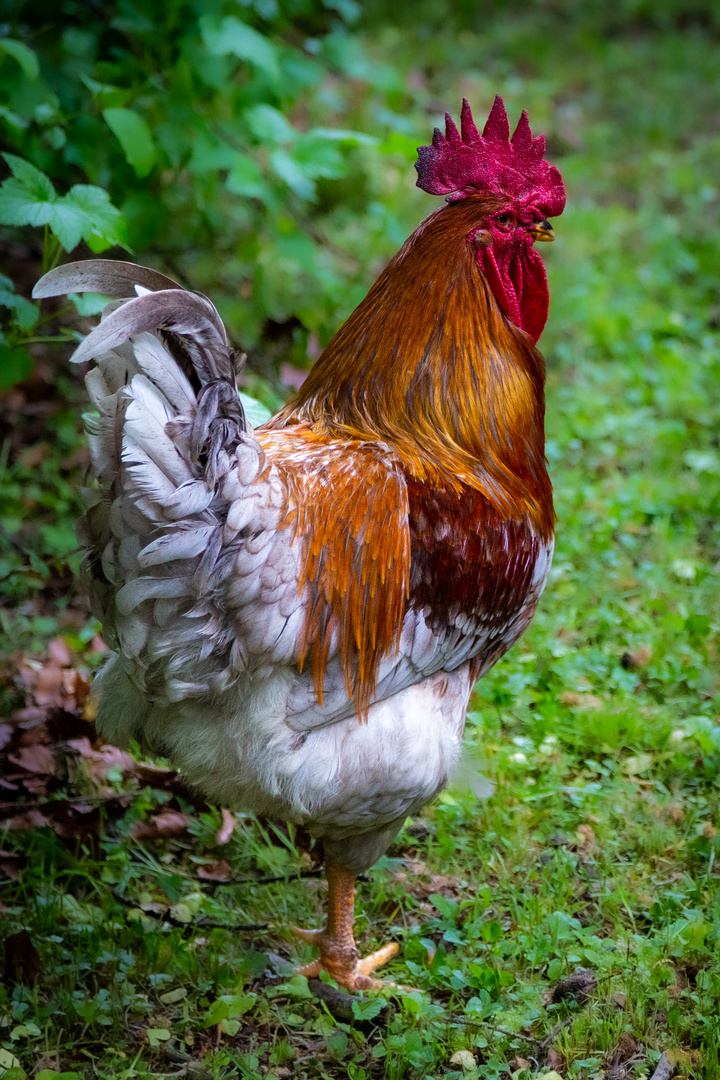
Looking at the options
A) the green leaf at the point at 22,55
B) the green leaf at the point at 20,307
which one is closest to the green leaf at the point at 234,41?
the green leaf at the point at 22,55

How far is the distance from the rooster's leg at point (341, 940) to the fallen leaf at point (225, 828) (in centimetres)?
58

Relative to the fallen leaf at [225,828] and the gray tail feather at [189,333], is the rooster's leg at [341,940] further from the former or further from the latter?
the gray tail feather at [189,333]

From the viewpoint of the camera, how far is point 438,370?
2803 mm

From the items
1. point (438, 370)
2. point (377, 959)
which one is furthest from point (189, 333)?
point (377, 959)

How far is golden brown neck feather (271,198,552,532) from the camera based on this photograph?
2795mm

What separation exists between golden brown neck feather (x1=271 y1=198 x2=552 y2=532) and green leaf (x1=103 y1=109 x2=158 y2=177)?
1.20m

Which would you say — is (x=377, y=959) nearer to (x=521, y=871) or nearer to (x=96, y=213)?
(x=521, y=871)

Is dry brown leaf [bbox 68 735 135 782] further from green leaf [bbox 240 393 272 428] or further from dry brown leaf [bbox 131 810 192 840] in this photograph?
green leaf [bbox 240 393 272 428]

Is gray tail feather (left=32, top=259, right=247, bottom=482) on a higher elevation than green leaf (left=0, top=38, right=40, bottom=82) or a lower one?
lower

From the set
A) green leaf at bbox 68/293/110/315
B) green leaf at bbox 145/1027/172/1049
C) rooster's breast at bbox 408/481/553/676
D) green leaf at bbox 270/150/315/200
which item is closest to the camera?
rooster's breast at bbox 408/481/553/676

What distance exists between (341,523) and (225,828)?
4.86ft

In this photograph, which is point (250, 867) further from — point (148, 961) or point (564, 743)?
point (564, 743)

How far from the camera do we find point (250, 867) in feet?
11.3

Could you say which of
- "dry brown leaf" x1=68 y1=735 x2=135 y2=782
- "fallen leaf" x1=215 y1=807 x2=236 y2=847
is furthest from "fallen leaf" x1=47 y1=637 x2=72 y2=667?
"fallen leaf" x1=215 y1=807 x2=236 y2=847
